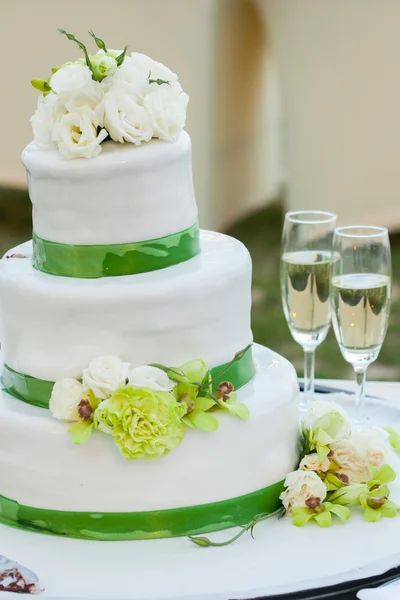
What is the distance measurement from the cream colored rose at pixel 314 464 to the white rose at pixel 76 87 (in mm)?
841

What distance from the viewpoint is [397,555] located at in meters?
1.86

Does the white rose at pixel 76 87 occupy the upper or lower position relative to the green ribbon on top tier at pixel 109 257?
upper

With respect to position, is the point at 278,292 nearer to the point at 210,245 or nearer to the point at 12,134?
the point at 12,134

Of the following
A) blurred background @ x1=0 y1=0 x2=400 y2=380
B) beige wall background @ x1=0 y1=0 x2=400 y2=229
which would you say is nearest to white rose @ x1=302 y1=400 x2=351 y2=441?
blurred background @ x1=0 y1=0 x2=400 y2=380

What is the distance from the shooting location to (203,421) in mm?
1953

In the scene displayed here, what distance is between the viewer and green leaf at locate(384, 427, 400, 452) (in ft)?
7.75

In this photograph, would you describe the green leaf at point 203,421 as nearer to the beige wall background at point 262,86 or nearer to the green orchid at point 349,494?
the green orchid at point 349,494

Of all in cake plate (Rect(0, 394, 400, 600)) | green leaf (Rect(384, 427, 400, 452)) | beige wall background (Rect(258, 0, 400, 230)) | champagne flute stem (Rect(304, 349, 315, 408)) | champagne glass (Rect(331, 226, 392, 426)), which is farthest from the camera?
beige wall background (Rect(258, 0, 400, 230))

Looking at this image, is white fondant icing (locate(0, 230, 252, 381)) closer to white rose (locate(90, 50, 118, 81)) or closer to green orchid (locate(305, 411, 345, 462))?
green orchid (locate(305, 411, 345, 462))

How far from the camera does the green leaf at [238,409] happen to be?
1992 millimetres

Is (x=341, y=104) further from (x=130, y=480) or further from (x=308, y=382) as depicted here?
(x=130, y=480)

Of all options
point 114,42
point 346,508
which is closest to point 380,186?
point 114,42

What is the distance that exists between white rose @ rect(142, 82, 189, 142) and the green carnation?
0.51 meters

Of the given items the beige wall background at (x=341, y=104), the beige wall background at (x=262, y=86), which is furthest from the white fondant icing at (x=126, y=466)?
the beige wall background at (x=341, y=104)
